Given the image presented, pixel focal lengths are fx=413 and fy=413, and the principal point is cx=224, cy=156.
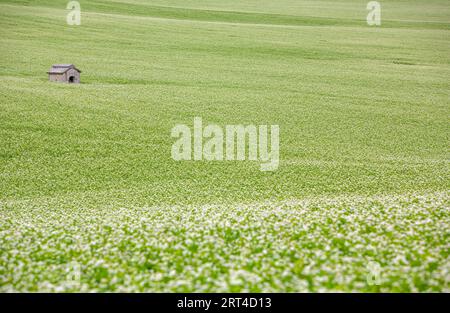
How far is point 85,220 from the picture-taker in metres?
17.1

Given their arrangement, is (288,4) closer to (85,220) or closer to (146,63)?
(146,63)

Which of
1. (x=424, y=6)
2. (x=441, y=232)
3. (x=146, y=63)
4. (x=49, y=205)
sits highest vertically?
(x=424, y=6)

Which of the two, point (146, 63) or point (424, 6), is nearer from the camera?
point (146, 63)

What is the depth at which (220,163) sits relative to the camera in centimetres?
3023

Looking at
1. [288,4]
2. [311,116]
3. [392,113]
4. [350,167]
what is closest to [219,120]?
[311,116]

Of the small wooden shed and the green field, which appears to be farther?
the small wooden shed

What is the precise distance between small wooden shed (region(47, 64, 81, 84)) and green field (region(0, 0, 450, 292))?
2.11m

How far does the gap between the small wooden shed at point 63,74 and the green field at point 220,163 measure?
2.11 metres

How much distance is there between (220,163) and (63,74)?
2776 cm

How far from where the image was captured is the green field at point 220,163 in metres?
Answer: 11.0

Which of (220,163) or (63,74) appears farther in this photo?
(63,74)

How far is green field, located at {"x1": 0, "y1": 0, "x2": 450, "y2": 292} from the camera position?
1101 cm

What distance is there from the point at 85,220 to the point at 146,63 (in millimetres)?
49352

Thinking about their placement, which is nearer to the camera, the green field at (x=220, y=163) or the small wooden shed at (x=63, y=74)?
the green field at (x=220, y=163)
